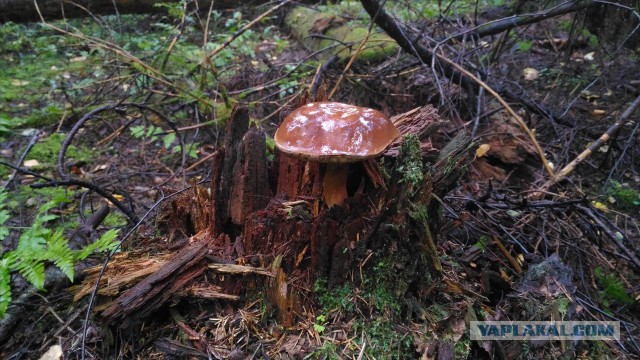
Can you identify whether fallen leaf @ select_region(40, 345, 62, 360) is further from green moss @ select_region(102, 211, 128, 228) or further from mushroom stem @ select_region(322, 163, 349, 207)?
mushroom stem @ select_region(322, 163, 349, 207)

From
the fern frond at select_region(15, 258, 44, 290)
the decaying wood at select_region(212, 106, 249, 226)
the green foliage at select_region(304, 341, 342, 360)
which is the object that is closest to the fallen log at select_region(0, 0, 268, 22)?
the decaying wood at select_region(212, 106, 249, 226)

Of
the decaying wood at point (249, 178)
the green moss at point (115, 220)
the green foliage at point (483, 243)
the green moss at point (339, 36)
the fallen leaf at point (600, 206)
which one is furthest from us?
the green moss at point (339, 36)

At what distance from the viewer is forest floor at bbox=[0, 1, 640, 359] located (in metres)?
2.02

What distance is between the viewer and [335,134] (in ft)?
6.13

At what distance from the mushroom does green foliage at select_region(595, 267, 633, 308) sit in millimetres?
2127

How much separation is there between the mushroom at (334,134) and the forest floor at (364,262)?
0.46m

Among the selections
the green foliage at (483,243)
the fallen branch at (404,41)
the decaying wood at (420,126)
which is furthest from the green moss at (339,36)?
the green foliage at (483,243)

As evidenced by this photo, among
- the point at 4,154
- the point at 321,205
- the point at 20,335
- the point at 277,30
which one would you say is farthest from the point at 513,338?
the point at 277,30

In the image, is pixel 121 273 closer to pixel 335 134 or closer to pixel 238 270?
pixel 238 270

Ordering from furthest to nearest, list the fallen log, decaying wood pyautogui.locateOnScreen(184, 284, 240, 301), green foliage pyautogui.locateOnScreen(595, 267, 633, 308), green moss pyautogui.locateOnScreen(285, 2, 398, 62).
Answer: the fallen log
green moss pyautogui.locateOnScreen(285, 2, 398, 62)
green foliage pyautogui.locateOnScreen(595, 267, 633, 308)
decaying wood pyautogui.locateOnScreen(184, 284, 240, 301)

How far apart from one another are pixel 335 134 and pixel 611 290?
2.47 metres

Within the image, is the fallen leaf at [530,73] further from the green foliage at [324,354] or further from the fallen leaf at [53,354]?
the fallen leaf at [53,354]

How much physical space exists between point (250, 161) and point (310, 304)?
0.89 m

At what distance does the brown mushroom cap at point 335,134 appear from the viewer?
6.04 ft
